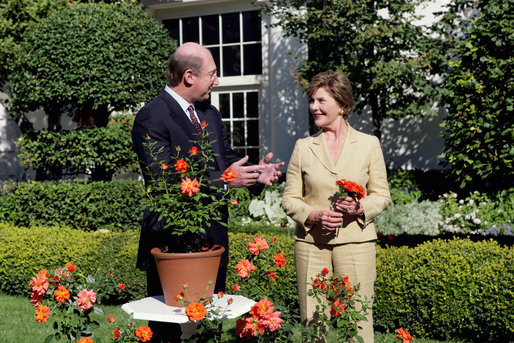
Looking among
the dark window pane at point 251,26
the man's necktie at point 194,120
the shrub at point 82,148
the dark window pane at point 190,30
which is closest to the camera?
the man's necktie at point 194,120

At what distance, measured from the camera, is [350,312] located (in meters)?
2.76

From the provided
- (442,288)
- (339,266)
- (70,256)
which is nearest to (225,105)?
(70,256)

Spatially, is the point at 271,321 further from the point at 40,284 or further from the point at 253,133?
the point at 253,133

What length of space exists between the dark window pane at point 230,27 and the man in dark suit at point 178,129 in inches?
291

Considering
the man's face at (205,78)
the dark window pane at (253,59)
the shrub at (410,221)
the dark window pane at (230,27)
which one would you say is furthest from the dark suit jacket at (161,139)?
the dark window pane at (230,27)

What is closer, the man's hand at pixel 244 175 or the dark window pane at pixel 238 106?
the man's hand at pixel 244 175

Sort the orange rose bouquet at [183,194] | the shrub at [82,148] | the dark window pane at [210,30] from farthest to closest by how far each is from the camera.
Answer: the dark window pane at [210,30] < the shrub at [82,148] < the orange rose bouquet at [183,194]

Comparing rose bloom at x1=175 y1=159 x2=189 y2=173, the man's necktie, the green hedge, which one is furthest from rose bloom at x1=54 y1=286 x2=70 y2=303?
the green hedge

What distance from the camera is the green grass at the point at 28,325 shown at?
4711 millimetres

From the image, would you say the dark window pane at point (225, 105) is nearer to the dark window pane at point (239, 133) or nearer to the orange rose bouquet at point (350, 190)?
the dark window pane at point (239, 133)

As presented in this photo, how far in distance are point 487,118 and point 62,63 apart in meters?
5.81

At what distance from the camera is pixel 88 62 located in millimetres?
7461

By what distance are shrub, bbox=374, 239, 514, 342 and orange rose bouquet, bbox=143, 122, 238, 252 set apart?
8.02 feet

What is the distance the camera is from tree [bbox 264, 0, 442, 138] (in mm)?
7500
